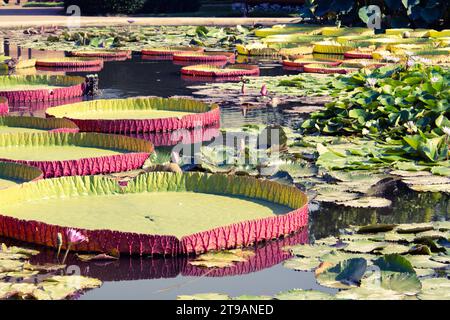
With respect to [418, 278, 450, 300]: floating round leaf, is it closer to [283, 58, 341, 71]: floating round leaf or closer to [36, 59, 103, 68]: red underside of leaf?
[283, 58, 341, 71]: floating round leaf

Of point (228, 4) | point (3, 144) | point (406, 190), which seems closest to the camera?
point (406, 190)

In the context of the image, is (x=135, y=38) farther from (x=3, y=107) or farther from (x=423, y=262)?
(x=423, y=262)

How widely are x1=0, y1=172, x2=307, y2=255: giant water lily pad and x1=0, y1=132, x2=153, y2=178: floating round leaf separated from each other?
3.05 feet

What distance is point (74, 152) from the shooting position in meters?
7.99

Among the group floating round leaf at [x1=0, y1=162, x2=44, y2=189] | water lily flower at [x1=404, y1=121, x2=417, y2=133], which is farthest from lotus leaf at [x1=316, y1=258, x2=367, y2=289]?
water lily flower at [x1=404, y1=121, x2=417, y2=133]

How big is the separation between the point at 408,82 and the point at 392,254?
4887 millimetres

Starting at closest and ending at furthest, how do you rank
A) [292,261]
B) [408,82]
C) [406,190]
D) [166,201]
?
1. [292,261]
2. [166,201]
3. [406,190]
4. [408,82]

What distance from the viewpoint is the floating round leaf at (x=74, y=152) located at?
737cm

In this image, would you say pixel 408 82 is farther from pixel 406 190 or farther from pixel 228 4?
pixel 228 4

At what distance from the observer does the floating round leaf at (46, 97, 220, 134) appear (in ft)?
30.8

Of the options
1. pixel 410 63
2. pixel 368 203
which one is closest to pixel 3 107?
pixel 410 63

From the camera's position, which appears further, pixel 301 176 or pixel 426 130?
pixel 426 130

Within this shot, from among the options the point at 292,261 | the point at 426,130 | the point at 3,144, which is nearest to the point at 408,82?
the point at 426,130

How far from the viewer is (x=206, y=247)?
219 inches
